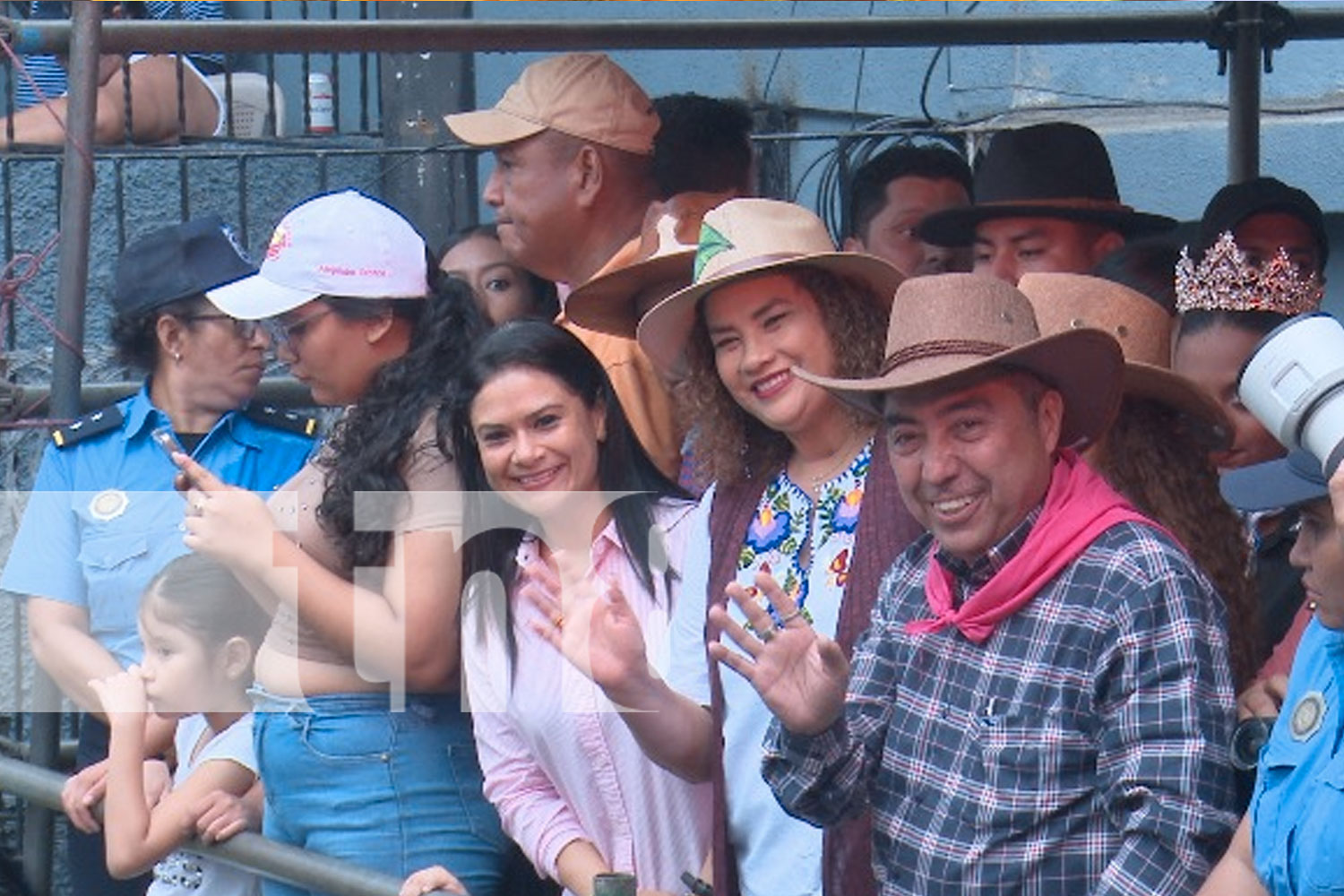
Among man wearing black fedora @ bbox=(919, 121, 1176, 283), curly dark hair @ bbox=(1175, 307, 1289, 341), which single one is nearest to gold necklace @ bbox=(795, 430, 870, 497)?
curly dark hair @ bbox=(1175, 307, 1289, 341)

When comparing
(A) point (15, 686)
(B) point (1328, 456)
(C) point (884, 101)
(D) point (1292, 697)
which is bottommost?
(A) point (15, 686)

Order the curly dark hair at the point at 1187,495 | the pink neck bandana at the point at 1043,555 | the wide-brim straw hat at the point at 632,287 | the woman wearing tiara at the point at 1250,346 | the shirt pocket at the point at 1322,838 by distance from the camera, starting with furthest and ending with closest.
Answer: the wide-brim straw hat at the point at 632,287 < the woman wearing tiara at the point at 1250,346 < the curly dark hair at the point at 1187,495 < the pink neck bandana at the point at 1043,555 < the shirt pocket at the point at 1322,838

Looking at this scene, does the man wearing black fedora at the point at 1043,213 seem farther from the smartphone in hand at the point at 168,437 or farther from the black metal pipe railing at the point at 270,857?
the black metal pipe railing at the point at 270,857

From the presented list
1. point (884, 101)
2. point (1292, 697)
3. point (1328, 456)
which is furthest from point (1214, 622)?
point (884, 101)

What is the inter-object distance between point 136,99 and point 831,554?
438 centimetres

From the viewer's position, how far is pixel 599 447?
4.02 metres

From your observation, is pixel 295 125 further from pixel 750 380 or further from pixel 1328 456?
pixel 1328 456

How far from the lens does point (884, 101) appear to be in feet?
25.3

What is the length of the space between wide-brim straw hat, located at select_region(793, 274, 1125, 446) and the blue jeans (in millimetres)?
995

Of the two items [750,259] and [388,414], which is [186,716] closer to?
[388,414]

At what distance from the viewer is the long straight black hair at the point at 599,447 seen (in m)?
3.98

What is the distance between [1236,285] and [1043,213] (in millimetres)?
714

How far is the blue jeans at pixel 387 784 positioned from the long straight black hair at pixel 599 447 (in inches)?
10.5

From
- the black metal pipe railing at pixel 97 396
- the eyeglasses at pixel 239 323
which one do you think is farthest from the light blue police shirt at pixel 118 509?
the black metal pipe railing at pixel 97 396
